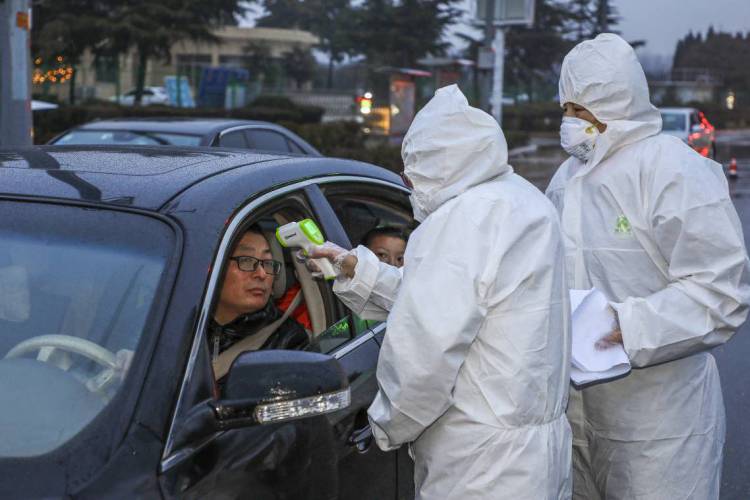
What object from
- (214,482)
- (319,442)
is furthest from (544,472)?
(214,482)

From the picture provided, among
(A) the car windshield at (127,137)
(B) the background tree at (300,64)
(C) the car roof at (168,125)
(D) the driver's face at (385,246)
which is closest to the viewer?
(D) the driver's face at (385,246)


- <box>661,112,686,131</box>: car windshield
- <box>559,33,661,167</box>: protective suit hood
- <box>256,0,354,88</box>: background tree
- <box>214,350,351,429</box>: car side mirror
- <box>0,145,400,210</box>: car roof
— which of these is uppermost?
<box>256,0,354,88</box>: background tree

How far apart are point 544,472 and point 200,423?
2.73 feet

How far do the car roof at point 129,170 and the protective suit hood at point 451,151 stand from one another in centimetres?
53

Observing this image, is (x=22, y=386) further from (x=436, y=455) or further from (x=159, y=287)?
(x=436, y=455)

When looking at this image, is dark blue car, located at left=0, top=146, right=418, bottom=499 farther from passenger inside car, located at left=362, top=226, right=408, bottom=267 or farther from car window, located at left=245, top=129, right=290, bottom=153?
car window, located at left=245, top=129, right=290, bottom=153

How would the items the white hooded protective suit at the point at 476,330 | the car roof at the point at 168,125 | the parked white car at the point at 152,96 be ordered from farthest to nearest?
the parked white car at the point at 152,96 → the car roof at the point at 168,125 → the white hooded protective suit at the point at 476,330

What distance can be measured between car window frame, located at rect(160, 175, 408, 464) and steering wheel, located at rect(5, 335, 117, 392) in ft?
0.55

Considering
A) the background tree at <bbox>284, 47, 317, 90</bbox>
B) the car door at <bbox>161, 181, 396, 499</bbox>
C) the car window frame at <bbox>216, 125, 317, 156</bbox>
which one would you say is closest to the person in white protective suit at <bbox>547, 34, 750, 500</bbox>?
the car door at <bbox>161, 181, 396, 499</bbox>

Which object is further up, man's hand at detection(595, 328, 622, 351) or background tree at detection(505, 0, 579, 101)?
background tree at detection(505, 0, 579, 101)

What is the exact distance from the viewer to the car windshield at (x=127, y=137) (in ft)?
34.4

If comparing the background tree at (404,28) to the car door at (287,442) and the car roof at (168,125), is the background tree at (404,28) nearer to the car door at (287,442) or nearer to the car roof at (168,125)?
the car roof at (168,125)

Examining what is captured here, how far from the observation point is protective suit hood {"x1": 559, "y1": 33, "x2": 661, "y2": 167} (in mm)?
3393

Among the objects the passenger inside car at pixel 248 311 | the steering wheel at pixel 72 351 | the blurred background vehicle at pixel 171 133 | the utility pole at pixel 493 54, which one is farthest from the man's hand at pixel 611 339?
the utility pole at pixel 493 54
